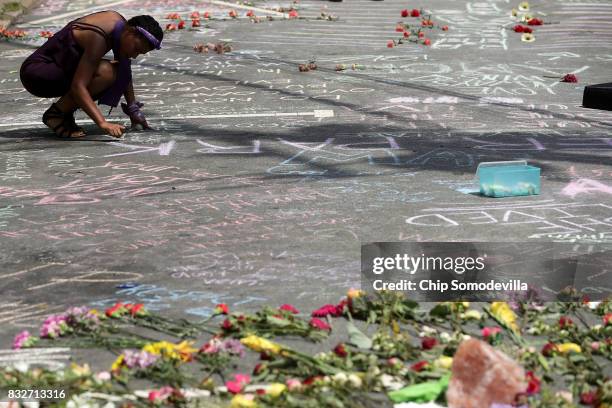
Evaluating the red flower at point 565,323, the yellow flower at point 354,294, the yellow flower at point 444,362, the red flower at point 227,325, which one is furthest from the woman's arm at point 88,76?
the yellow flower at point 444,362

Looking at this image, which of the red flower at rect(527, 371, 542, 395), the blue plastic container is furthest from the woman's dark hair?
the red flower at rect(527, 371, 542, 395)

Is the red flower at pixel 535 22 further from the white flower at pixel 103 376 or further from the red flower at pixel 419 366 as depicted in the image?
the white flower at pixel 103 376

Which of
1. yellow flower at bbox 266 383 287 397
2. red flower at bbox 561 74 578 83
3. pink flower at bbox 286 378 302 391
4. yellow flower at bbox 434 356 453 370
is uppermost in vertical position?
yellow flower at bbox 266 383 287 397

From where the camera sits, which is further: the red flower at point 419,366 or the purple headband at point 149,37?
the purple headband at point 149,37

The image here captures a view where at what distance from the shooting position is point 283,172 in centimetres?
648

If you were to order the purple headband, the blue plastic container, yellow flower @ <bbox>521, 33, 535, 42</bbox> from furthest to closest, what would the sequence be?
yellow flower @ <bbox>521, 33, 535, 42</bbox>, the purple headband, the blue plastic container

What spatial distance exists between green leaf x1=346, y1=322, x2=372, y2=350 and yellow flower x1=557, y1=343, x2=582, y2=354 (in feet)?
2.03

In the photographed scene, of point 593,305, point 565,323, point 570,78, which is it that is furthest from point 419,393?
point 570,78

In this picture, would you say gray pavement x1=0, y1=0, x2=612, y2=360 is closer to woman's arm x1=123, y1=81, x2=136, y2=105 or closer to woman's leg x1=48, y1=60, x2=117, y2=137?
woman's leg x1=48, y1=60, x2=117, y2=137

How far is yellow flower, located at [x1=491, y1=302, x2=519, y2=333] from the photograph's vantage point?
3.92m

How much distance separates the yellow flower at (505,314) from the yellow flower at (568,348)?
7.7 inches

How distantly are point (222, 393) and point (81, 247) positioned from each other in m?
1.81

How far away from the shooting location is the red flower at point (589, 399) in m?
3.32

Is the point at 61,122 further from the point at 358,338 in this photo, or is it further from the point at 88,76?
the point at 358,338
